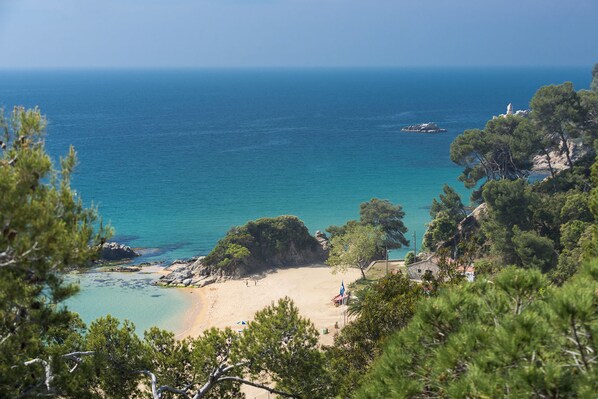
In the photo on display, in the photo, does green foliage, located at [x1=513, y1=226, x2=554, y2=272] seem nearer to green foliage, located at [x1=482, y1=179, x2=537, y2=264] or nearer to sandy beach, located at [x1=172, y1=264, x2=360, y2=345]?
green foliage, located at [x1=482, y1=179, x2=537, y2=264]

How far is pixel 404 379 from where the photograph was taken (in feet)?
20.8

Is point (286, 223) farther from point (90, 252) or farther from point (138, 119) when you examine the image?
point (138, 119)

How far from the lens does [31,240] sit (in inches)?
293

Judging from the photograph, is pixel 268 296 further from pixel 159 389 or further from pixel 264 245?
pixel 159 389

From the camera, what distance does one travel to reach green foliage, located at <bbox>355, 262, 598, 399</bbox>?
17.4 feet

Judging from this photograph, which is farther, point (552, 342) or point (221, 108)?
point (221, 108)

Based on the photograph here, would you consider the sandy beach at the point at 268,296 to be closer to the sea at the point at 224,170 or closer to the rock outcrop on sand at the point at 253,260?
the rock outcrop on sand at the point at 253,260

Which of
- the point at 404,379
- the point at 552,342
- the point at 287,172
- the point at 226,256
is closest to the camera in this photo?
the point at 552,342

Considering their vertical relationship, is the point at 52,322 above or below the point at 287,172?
above

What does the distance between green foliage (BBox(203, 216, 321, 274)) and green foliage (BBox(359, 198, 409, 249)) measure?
4690 millimetres

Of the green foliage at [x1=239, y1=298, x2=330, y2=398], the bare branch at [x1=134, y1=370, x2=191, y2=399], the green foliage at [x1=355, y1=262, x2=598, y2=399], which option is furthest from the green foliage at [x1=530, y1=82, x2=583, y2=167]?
the green foliage at [x1=355, y1=262, x2=598, y2=399]

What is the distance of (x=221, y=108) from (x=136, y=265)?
10965 cm

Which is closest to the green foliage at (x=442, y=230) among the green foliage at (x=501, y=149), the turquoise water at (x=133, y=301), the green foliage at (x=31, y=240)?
the green foliage at (x=501, y=149)

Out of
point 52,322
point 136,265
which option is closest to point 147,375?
point 52,322
